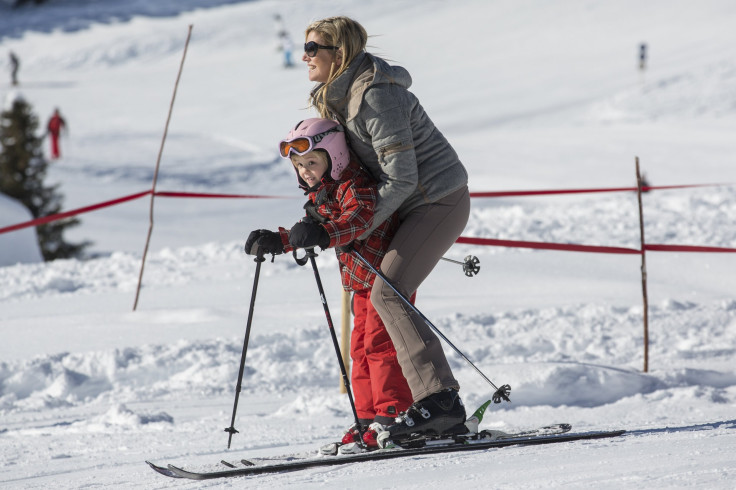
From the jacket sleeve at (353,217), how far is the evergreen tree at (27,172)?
1453 cm

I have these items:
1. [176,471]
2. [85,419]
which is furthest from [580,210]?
[176,471]

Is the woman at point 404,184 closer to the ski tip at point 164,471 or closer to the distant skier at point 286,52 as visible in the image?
the ski tip at point 164,471

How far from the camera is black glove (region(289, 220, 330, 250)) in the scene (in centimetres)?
324

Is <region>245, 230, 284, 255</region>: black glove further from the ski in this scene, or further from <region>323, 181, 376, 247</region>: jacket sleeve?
the ski

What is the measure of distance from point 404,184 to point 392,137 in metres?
0.18

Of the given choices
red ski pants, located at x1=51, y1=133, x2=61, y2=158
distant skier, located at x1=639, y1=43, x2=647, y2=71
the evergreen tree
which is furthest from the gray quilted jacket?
distant skier, located at x1=639, y1=43, x2=647, y2=71

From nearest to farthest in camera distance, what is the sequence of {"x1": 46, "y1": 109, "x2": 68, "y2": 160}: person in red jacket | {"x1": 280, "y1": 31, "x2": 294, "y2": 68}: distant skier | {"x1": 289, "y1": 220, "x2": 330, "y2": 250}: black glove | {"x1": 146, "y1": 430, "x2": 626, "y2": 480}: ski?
1. {"x1": 289, "y1": 220, "x2": 330, "y2": 250}: black glove
2. {"x1": 146, "y1": 430, "x2": 626, "y2": 480}: ski
3. {"x1": 46, "y1": 109, "x2": 68, "y2": 160}: person in red jacket
4. {"x1": 280, "y1": 31, "x2": 294, "y2": 68}: distant skier

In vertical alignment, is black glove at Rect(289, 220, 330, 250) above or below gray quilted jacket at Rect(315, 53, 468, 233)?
below

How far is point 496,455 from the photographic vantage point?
3318mm

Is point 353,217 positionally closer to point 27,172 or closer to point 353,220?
point 353,220

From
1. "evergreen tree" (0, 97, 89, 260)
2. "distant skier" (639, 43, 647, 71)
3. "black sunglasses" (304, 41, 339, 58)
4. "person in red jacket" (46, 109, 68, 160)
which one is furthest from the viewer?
"distant skier" (639, 43, 647, 71)

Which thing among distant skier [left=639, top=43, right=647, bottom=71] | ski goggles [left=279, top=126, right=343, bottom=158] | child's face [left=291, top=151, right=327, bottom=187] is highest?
distant skier [left=639, top=43, right=647, bottom=71]

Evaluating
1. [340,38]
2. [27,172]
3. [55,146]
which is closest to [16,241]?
[27,172]

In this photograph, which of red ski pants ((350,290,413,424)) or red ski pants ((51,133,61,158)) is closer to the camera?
red ski pants ((350,290,413,424))
